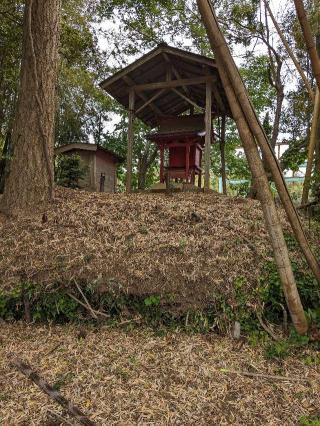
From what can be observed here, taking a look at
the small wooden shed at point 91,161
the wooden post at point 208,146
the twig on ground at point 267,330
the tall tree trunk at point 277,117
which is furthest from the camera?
the small wooden shed at point 91,161

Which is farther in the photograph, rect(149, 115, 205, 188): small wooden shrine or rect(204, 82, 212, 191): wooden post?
rect(149, 115, 205, 188): small wooden shrine

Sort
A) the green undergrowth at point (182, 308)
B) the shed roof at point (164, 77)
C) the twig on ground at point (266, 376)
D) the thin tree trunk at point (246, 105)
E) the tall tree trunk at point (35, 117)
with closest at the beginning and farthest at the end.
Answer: the twig on ground at point (266, 376) → the thin tree trunk at point (246, 105) → the green undergrowth at point (182, 308) → the tall tree trunk at point (35, 117) → the shed roof at point (164, 77)

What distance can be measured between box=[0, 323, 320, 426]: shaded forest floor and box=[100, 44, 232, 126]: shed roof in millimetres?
5429

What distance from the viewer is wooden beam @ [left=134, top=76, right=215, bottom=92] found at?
6.93 m

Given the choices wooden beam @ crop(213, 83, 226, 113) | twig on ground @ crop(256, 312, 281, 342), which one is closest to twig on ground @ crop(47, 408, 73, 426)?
twig on ground @ crop(256, 312, 281, 342)

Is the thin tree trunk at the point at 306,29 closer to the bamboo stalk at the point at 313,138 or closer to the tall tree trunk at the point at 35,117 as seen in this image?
the bamboo stalk at the point at 313,138

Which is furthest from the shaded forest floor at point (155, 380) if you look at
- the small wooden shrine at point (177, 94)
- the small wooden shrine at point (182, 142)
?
the small wooden shrine at point (182, 142)

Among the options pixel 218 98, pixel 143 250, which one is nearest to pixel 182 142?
pixel 218 98

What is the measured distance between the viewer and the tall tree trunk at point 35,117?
4.73 m

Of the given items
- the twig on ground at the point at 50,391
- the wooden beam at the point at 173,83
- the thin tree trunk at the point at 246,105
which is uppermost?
the wooden beam at the point at 173,83

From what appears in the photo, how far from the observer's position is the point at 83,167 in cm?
1138

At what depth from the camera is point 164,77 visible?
25.5 ft

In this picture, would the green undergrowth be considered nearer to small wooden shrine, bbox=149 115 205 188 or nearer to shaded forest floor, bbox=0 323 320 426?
shaded forest floor, bbox=0 323 320 426

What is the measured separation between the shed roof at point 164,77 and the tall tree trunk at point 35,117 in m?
2.39
